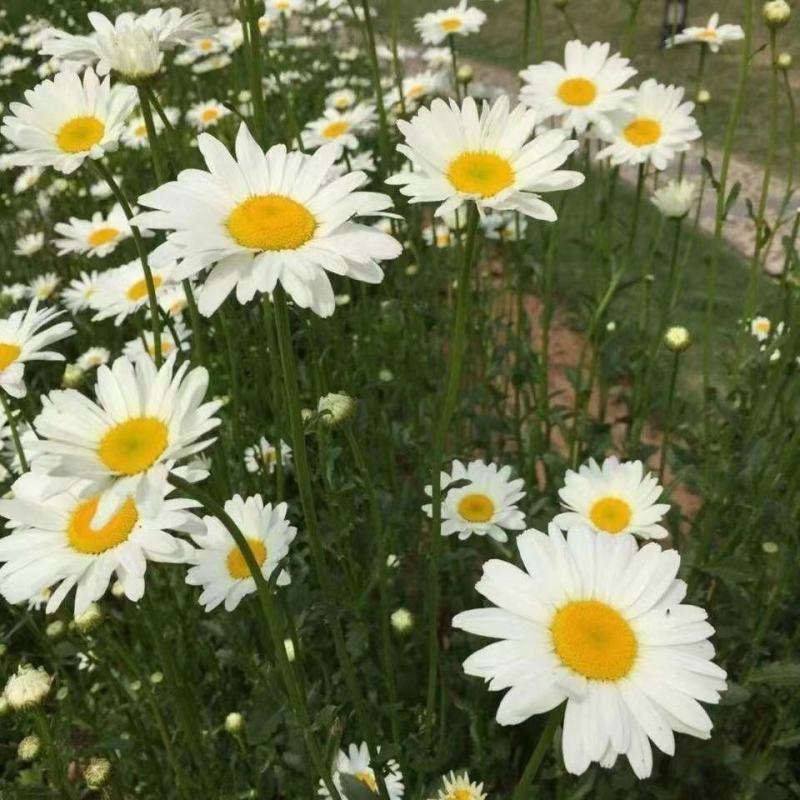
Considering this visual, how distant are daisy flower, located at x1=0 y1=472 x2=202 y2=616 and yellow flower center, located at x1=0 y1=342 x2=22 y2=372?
1.89 ft

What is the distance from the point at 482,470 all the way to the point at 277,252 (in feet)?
3.63

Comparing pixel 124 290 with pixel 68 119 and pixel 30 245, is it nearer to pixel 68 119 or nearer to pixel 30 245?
pixel 68 119

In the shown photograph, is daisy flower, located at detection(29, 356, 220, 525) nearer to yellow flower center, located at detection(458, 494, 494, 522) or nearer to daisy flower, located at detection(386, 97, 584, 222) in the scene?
daisy flower, located at detection(386, 97, 584, 222)

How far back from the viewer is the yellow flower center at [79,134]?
1606 millimetres

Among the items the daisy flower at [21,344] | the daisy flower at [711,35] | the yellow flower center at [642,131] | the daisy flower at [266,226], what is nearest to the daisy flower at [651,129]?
the yellow flower center at [642,131]

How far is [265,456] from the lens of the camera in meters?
2.36

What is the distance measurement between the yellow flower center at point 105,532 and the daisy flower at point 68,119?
760 mm

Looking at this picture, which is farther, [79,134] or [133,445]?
[79,134]

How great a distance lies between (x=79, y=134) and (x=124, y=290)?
0.83m

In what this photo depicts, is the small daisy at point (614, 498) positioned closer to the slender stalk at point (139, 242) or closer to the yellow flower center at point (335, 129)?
the slender stalk at point (139, 242)

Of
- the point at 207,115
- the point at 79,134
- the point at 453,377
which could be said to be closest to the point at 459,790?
the point at 453,377

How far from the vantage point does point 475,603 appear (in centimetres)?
217

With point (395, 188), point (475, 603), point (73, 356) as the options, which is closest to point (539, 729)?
point (475, 603)

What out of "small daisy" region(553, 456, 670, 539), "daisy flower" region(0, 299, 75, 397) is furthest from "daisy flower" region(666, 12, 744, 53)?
"daisy flower" region(0, 299, 75, 397)
